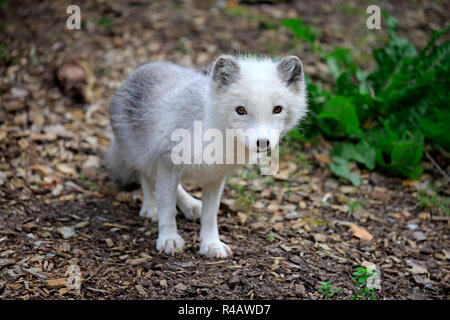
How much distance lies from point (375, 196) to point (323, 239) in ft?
4.14

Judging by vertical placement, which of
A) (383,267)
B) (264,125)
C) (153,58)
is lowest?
(383,267)

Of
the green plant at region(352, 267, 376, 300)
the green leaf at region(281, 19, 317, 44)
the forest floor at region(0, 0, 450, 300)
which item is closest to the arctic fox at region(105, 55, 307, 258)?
the forest floor at region(0, 0, 450, 300)

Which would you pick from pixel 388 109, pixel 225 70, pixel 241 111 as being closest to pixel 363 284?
pixel 241 111

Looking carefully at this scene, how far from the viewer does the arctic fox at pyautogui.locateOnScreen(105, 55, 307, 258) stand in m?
3.54

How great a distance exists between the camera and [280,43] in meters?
7.84

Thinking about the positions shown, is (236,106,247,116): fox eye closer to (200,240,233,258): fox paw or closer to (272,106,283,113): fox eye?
(272,106,283,113): fox eye

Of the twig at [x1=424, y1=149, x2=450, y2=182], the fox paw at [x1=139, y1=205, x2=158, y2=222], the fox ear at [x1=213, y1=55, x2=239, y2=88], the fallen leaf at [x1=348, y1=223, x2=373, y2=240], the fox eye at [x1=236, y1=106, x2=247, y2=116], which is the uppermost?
the fox ear at [x1=213, y1=55, x2=239, y2=88]

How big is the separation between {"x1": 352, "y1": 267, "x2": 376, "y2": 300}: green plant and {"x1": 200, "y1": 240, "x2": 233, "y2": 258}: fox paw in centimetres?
117

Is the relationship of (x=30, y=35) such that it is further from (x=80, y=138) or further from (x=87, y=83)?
(x=80, y=138)

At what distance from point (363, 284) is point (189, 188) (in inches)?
98.7

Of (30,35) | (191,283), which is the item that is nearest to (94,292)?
(191,283)

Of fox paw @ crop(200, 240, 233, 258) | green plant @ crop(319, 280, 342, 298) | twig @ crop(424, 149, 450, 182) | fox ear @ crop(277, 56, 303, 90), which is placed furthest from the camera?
twig @ crop(424, 149, 450, 182)

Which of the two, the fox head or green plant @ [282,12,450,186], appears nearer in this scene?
the fox head

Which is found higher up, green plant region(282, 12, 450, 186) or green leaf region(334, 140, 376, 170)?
green plant region(282, 12, 450, 186)
